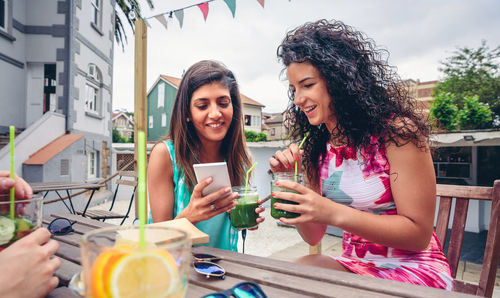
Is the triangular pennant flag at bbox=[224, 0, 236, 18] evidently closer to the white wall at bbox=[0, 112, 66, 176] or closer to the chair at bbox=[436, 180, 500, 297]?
the chair at bbox=[436, 180, 500, 297]

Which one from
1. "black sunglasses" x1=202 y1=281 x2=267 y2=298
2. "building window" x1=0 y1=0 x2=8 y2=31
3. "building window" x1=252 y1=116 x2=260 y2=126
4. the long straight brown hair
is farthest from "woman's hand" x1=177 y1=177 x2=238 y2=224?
"building window" x1=252 y1=116 x2=260 y2=126

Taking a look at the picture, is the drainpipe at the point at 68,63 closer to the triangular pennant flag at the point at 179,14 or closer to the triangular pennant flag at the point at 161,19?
the triangular pennant flag at the point at 161,19

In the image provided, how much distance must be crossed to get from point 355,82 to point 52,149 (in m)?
7.49

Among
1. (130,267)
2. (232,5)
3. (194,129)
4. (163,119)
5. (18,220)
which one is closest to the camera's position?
(130,267)

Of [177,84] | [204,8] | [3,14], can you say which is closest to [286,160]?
[204,8]

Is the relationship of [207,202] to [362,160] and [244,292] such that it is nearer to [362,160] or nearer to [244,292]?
[244,292]

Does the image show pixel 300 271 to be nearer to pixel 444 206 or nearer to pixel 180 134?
pixel 444 206

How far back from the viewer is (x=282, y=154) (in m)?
1.66

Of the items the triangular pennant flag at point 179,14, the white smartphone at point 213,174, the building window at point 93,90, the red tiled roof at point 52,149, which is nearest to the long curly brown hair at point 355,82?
the white smartphone at point 213,174

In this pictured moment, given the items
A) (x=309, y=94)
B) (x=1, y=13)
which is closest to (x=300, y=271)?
(x=309, y=94)

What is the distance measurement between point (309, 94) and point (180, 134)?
970 mm

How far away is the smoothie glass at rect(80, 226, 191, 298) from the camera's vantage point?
1.58ft

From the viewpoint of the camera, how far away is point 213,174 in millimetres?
1422

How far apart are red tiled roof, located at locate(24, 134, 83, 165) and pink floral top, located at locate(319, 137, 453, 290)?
6877 millimetres
